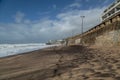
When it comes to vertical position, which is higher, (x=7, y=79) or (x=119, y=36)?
(x=119, y=36)

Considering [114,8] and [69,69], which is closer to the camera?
[69,69]

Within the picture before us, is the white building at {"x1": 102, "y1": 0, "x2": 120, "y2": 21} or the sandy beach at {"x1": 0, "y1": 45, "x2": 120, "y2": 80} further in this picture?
the white building at {"x1": 102, "y1": 0, "x2": 120, "y2": 21}

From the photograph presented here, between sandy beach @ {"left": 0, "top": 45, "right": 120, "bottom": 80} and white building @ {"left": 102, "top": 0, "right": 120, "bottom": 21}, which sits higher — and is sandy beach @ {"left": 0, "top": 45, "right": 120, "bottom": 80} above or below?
below

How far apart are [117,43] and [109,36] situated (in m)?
2.71

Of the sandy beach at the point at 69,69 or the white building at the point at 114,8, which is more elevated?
the white building at the point at 114,8

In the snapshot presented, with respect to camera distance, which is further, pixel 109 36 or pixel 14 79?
pixel 109 36

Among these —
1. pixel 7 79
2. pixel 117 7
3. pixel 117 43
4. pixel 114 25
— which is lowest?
pixel 7 79

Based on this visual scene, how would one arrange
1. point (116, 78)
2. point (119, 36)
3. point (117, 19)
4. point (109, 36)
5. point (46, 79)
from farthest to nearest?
point (109, 36) → point (117, 19) → point (119, 36) → point (46, 79) → point (116, 78)

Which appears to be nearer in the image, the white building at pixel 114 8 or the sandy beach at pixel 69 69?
the sandy beach at pixel 69 69

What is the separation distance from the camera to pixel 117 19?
16453 mm

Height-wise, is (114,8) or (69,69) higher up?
(114,8)

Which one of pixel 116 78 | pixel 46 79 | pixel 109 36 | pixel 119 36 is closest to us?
pixel 116 78

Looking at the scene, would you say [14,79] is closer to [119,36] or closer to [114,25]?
[119,36]

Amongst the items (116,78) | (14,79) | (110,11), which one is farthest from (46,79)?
(110,11)
